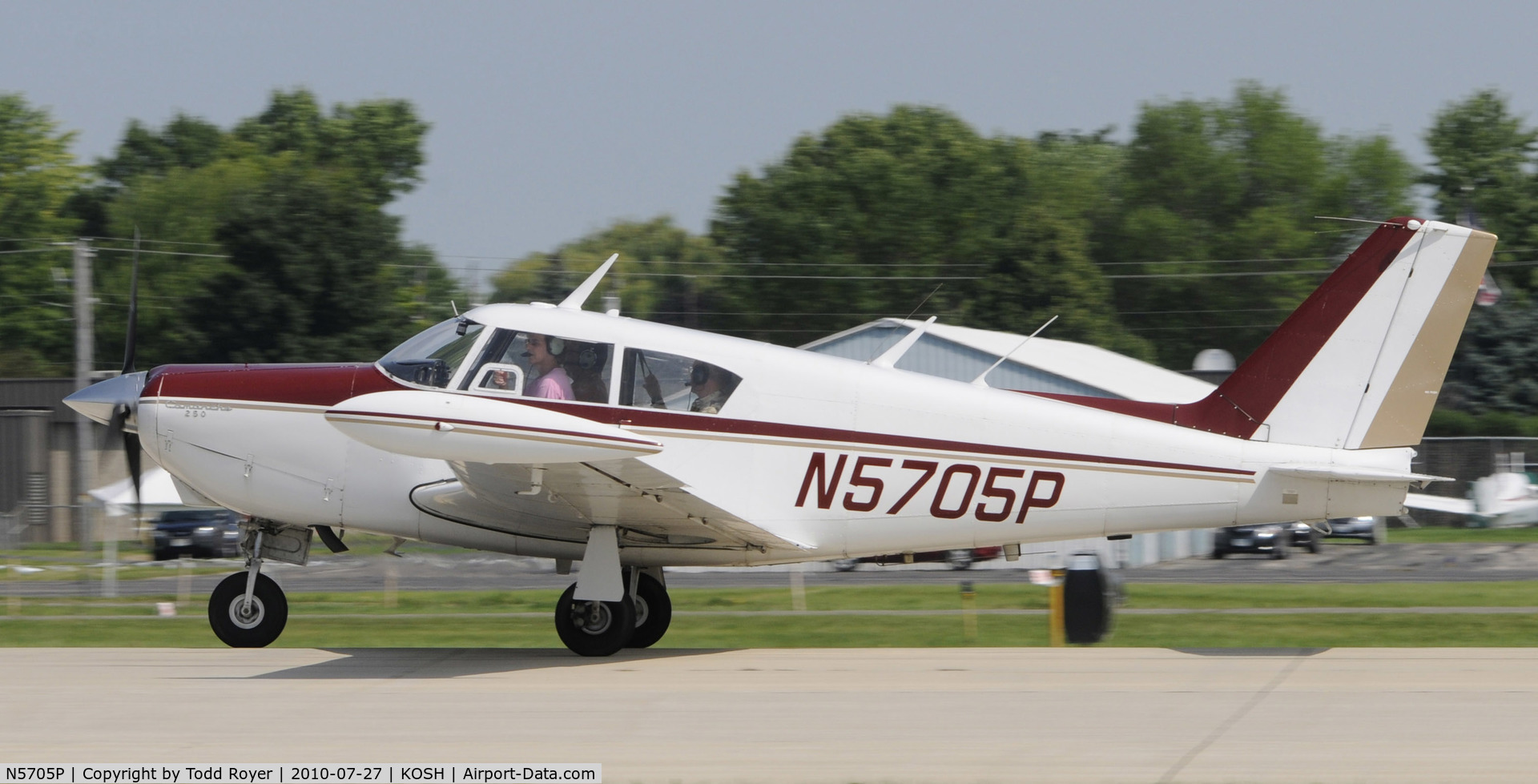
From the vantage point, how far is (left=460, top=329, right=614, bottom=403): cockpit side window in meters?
10.1

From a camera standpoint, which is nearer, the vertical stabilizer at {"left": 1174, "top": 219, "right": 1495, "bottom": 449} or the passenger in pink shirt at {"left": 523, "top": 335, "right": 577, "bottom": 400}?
the vertical stabilizer at {"left": 1174, "top": 219, "right": 1495, "bottom": 449}

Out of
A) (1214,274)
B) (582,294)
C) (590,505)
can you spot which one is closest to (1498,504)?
(1214,274)

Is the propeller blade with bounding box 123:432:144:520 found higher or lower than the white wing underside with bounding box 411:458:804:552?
higher

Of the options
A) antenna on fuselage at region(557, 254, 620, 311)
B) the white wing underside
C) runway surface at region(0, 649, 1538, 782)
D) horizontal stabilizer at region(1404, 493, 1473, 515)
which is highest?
antenna on fuselage at region(557, 254, 620, 311)

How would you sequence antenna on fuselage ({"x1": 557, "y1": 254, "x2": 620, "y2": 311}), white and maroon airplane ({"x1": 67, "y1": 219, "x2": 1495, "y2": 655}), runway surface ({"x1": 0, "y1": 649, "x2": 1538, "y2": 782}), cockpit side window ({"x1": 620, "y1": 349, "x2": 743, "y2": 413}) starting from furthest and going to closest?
antenna on fuselage ({"x1": 557, "y1": 254, "x2": 620, "y2": 311}) → cockpit side window ({"x1": 620, "y1": 349, "x2": 743, "y2": 413}) → white and maroon airplane ({"x1": 67, "y1": 219, "x2": 1495, "y2": 655}) → runway surface ({"x1": 0, "y1": 649, "x2": 1538, "y2": 782})

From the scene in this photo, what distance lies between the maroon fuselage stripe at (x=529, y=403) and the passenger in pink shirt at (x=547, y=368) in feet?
0.22

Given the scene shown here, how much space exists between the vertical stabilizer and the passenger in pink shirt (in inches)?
177

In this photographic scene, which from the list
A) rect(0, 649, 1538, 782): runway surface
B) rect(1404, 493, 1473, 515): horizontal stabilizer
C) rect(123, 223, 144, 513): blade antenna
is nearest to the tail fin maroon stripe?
rect(0, 649, 1538, 782): runway surface

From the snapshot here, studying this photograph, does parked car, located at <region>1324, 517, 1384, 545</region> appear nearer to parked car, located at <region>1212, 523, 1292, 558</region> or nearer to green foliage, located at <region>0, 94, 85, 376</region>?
parked car, located at <region>1212, 523, 1292, 558</region>

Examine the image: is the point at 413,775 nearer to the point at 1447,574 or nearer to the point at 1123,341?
the point at 1447,574

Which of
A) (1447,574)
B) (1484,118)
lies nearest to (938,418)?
(1447,574)

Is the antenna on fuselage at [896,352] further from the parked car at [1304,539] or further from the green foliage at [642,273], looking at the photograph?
the green foliage at [642,273]

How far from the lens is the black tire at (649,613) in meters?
11.5

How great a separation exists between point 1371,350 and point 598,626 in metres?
5.75
